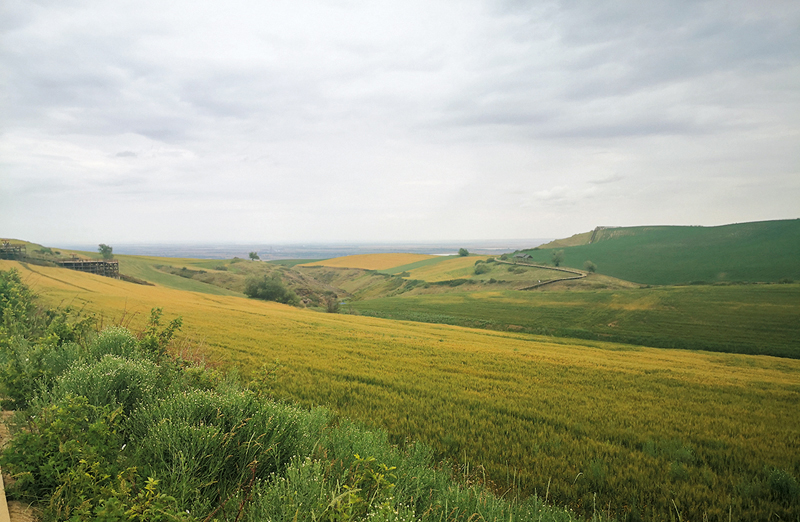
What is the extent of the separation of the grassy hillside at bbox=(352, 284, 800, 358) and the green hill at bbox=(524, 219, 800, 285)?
61.6 feet

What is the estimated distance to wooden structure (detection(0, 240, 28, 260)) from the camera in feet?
107

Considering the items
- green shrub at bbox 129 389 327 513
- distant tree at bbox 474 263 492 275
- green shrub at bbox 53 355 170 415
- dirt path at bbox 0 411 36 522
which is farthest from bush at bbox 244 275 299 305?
dirt path at bbox 0 411 36 522

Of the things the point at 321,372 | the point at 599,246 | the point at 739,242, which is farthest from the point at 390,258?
the point at 321,372

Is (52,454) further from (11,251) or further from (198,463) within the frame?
(11,251)

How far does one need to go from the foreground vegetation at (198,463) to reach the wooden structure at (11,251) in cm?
3999

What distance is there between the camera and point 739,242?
72250 mm

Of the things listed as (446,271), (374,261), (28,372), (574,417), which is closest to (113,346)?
(28,372)

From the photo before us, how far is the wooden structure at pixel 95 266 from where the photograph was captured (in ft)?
151

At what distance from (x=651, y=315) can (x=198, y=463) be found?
163 feet

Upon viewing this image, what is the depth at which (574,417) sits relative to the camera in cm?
830

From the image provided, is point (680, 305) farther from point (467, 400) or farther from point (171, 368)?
point (171, 368)

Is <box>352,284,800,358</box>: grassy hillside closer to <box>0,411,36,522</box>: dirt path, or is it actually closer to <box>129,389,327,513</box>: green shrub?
<box>129,389,327,513</box>: green shrub

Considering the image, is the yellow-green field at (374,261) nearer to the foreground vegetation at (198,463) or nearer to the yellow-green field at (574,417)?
the yellow-green field at (574,417)

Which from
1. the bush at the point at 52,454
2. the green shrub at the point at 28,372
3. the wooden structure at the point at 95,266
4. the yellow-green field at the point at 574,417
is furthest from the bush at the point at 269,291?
the bush at the point at 52,454
